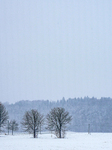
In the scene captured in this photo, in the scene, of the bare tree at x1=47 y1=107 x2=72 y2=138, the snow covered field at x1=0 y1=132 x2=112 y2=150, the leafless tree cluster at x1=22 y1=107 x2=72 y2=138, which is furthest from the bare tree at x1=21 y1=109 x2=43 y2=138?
the snow covered field at x1=0 y1=132 x2=112 y2=150

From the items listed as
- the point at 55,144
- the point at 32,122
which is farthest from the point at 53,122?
the point at 55,144

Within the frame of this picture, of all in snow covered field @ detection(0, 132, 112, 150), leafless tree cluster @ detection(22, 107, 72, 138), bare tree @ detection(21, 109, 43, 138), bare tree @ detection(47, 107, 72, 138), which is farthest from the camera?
bare tree @ detection(21, 109, 43, 138)

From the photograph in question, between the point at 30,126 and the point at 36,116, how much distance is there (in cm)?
242

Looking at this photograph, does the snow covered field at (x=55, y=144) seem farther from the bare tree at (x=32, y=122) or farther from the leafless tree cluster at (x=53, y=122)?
the bare tree at (x=32, y=122)

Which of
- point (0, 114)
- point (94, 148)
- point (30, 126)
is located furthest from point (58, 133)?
point (94, 148)

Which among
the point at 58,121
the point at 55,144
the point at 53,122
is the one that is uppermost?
the point at 58,121

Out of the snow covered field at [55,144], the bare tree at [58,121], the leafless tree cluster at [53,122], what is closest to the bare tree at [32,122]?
the leafless tree cluster at [53,122]

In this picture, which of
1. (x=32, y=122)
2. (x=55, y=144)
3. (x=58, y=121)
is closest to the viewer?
(x=55, y=144)

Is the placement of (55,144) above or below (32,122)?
below

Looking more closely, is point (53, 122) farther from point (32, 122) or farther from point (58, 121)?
point (32, 122)

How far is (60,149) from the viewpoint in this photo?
86.7 ft

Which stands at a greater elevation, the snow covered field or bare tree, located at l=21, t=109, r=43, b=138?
bare tree, located at l=21, t=109, r=43, b=138

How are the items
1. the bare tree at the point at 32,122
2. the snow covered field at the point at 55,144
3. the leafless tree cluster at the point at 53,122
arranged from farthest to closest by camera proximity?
the bare tree at the point at 32,122 → the leafless tree cluster at the point at 53,122 → the snow covered field at the point at 55,144

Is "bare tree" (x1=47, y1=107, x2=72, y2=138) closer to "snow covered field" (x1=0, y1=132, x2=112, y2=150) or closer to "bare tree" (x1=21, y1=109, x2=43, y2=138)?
"bare tree" (x1=21, y1=109, x2=43, y2=138)
